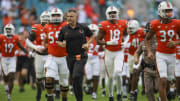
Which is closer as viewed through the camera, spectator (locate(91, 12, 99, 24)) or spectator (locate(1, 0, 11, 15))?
spectator (locate(1, 0, 11, 15))

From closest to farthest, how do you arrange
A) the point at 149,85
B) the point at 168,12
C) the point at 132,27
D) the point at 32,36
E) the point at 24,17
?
the point at 168,12 < the point at 149,85 < the point at 32,36 < the point at 132,27 < the point at 24,17

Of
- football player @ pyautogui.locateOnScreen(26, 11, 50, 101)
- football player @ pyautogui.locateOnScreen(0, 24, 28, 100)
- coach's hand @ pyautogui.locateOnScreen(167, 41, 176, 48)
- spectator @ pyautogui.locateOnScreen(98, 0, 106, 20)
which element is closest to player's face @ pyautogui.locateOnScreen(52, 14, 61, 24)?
football player @ pyautogui.locateOnScreen(26, 11, 50, 101)

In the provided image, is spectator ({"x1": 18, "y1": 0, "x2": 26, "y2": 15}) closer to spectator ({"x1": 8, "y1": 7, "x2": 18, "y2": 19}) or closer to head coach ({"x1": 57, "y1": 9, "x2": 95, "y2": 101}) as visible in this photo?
spectator ({"x1": 8, "y1": 7, "x2": 18, "y2": 19})

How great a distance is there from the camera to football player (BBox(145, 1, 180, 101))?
27.9ft

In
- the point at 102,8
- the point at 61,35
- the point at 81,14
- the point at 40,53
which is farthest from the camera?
the point at 102,8

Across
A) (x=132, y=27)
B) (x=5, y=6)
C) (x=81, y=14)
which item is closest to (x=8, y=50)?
(x=132, y=27)

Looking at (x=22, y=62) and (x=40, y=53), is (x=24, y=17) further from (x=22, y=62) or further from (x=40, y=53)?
(x=40, y=53)

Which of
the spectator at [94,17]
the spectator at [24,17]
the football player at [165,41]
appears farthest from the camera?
the spectator at [94,17]

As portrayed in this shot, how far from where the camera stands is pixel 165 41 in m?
8.66

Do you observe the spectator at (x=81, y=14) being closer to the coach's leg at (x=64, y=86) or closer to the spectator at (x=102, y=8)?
the spectator at (x=102, y=8)

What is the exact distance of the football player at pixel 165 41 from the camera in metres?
8.50

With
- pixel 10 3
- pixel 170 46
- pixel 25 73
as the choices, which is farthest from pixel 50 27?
pixel 10 3

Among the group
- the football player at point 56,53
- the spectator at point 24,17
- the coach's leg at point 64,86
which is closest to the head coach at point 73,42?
the football player at point 56,53

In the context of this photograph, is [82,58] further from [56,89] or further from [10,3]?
[10,3]
